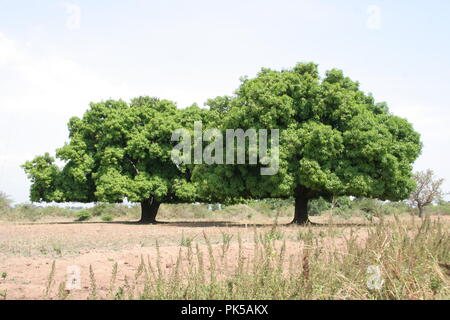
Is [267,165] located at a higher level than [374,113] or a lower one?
lower

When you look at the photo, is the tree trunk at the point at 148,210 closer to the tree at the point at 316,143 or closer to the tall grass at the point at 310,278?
the tree at the point at 316,143

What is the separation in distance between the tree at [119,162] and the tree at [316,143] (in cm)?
674

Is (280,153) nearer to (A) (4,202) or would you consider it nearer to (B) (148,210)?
(B) (148,210)

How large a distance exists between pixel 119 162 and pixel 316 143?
1696cm

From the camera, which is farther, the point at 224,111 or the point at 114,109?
the point at 114,109

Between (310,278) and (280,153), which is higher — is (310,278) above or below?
below

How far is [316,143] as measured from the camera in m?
22.8

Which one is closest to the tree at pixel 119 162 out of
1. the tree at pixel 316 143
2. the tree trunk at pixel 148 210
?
the tree trunk at pixel 148 210

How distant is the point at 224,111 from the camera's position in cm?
2962
